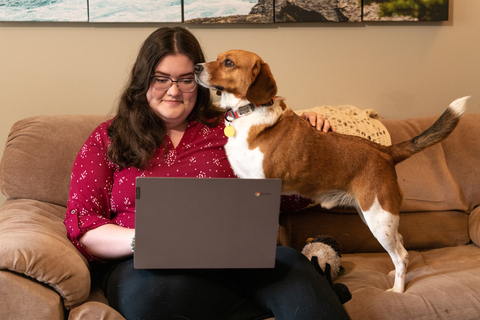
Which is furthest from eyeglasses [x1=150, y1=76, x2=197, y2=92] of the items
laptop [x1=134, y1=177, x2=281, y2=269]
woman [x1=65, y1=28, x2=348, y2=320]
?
laptop [x1=134, y1=177, x2=281, y2=269]

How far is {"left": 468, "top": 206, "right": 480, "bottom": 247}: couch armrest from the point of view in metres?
2.06

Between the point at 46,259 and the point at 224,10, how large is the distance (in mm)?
1711

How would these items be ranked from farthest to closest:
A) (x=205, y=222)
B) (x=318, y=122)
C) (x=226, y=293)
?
(x=318, y=122), (x=226, y=293), (x=205, y=222)

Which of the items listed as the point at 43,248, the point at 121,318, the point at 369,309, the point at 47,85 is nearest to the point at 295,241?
the point at 369,309

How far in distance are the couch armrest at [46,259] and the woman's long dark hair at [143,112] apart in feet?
1.25

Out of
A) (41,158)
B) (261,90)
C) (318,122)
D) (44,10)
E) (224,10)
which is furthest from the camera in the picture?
(224,10)

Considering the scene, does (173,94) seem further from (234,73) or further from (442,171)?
(442,171)

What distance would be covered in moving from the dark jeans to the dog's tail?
2.11ft

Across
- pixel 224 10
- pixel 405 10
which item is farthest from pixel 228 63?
pixel 405 10

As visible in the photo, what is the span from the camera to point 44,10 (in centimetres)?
213

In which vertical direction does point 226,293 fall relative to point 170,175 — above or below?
below

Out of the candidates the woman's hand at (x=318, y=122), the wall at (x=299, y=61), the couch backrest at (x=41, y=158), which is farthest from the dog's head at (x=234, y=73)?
the wall at (x=299, y=61)

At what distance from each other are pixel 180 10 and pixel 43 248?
5.20ft

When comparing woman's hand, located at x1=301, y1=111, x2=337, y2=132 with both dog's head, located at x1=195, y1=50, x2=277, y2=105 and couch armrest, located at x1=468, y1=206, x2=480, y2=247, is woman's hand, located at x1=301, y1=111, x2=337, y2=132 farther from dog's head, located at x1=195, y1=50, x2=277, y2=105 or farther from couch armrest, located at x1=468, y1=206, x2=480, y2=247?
couch armrest, located at x1=468, y1=206, x2=480, y2=247
